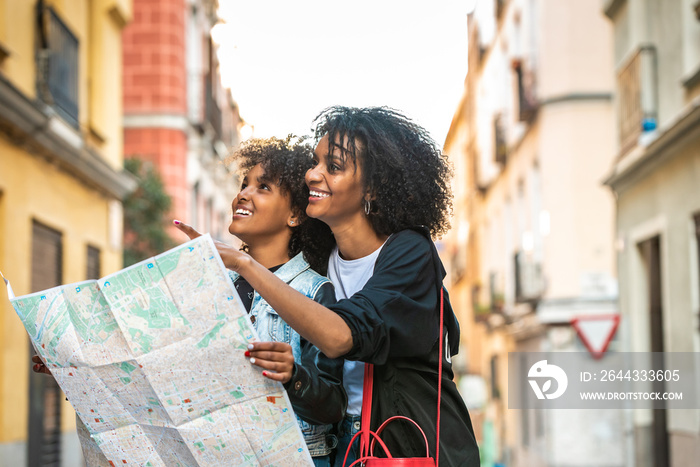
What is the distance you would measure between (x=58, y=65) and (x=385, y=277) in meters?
10.5

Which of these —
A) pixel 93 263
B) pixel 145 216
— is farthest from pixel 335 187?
pixel 145 216

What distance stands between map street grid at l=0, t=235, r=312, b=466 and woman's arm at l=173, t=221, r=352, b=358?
104mm

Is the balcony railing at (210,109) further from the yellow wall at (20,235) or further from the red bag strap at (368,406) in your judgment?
the red bag strap at (368,406)

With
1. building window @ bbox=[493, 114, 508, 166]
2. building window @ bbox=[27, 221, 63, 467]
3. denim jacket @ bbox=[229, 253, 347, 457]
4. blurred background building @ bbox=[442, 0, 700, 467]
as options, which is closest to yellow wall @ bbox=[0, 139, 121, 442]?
building window @ bbox=[27, 221, 63, 467]

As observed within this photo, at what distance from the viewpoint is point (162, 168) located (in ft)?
69.0

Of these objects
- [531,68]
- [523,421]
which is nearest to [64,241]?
[531,68]

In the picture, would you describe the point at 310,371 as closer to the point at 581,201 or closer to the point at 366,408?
the point at 366,408

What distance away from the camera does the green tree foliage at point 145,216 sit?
59.4 feet

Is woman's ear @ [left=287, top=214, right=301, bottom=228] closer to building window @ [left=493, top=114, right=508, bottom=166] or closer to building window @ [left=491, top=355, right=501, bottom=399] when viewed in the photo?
building window @ [left=493, top=114, right=508, bottom=166]

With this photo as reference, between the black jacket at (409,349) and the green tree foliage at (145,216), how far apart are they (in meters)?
15.7

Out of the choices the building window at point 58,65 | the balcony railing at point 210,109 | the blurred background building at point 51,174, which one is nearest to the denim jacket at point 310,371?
the blurred background building at point 51,174

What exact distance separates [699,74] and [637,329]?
14.8ft

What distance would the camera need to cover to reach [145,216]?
60.0 feet

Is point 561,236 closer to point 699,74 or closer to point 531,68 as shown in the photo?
point 531,68
